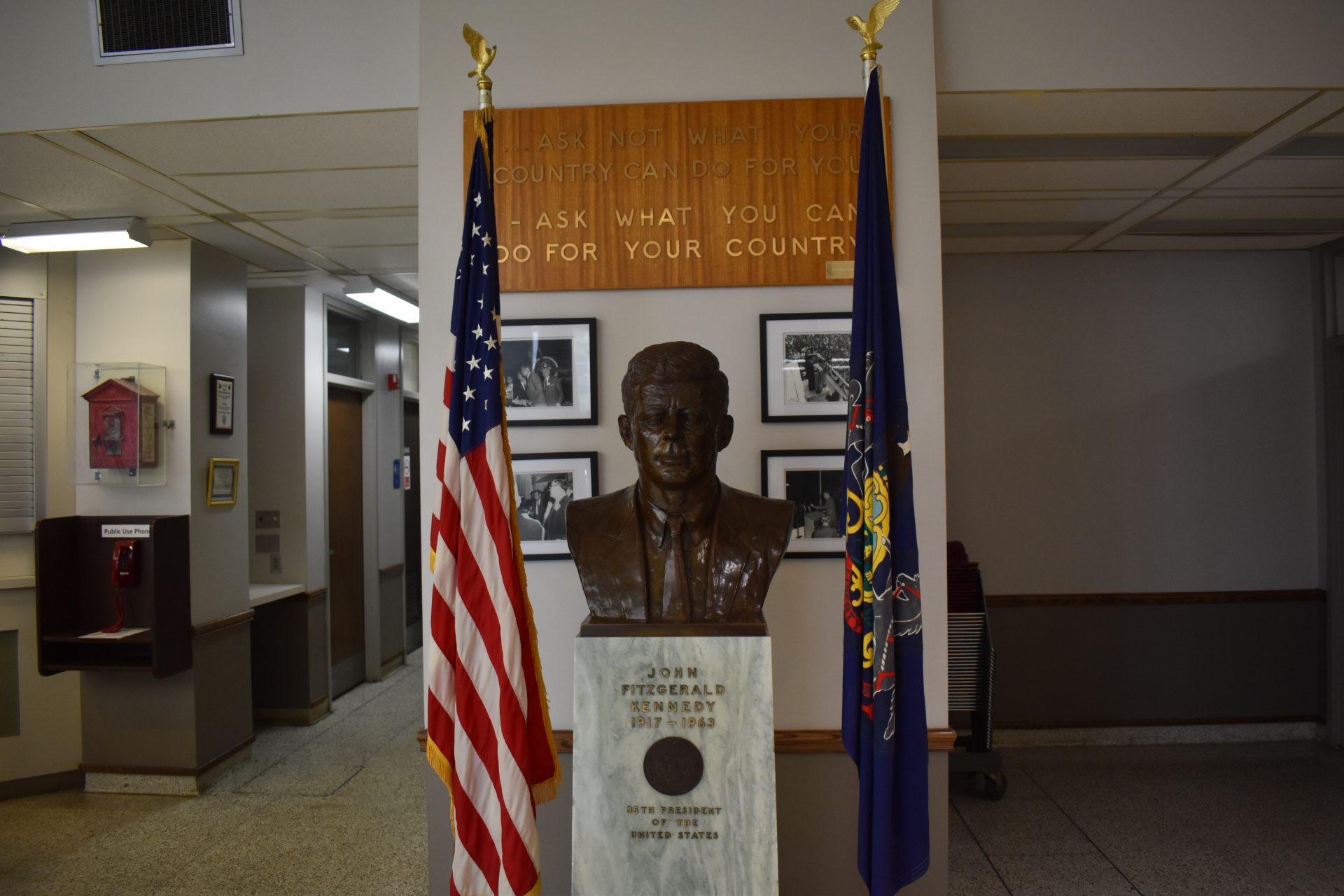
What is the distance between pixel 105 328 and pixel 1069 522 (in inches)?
224

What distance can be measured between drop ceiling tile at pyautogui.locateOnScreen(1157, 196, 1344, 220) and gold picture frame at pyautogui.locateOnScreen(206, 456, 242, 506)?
5.33m

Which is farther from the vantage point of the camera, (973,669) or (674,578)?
(973,669)

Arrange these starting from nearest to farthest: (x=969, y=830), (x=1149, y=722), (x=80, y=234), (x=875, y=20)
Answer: (x=875, y=20)
(x=969, y=830)
(x=80, y=234)
(x=1149, y=722)

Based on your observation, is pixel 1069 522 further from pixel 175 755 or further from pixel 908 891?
pixel 175 755

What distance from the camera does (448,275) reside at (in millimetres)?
2590

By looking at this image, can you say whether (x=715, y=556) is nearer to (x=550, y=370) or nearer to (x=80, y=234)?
(x=550, y=370)

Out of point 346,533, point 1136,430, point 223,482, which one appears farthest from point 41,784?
point 1136,430

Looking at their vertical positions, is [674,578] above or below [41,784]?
above

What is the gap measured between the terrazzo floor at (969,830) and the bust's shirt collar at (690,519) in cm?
133

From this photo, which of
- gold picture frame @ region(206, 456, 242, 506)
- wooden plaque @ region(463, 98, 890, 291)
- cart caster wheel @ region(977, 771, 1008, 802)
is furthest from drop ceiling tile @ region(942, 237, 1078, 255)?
gold picture frame @ region(206, 456, 242, 506)

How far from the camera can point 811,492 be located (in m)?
2.62

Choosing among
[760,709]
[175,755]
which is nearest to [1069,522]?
[760,709]

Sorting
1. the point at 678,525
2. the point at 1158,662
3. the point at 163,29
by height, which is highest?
the point at 163,29

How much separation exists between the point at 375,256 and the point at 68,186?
5.08 feet
